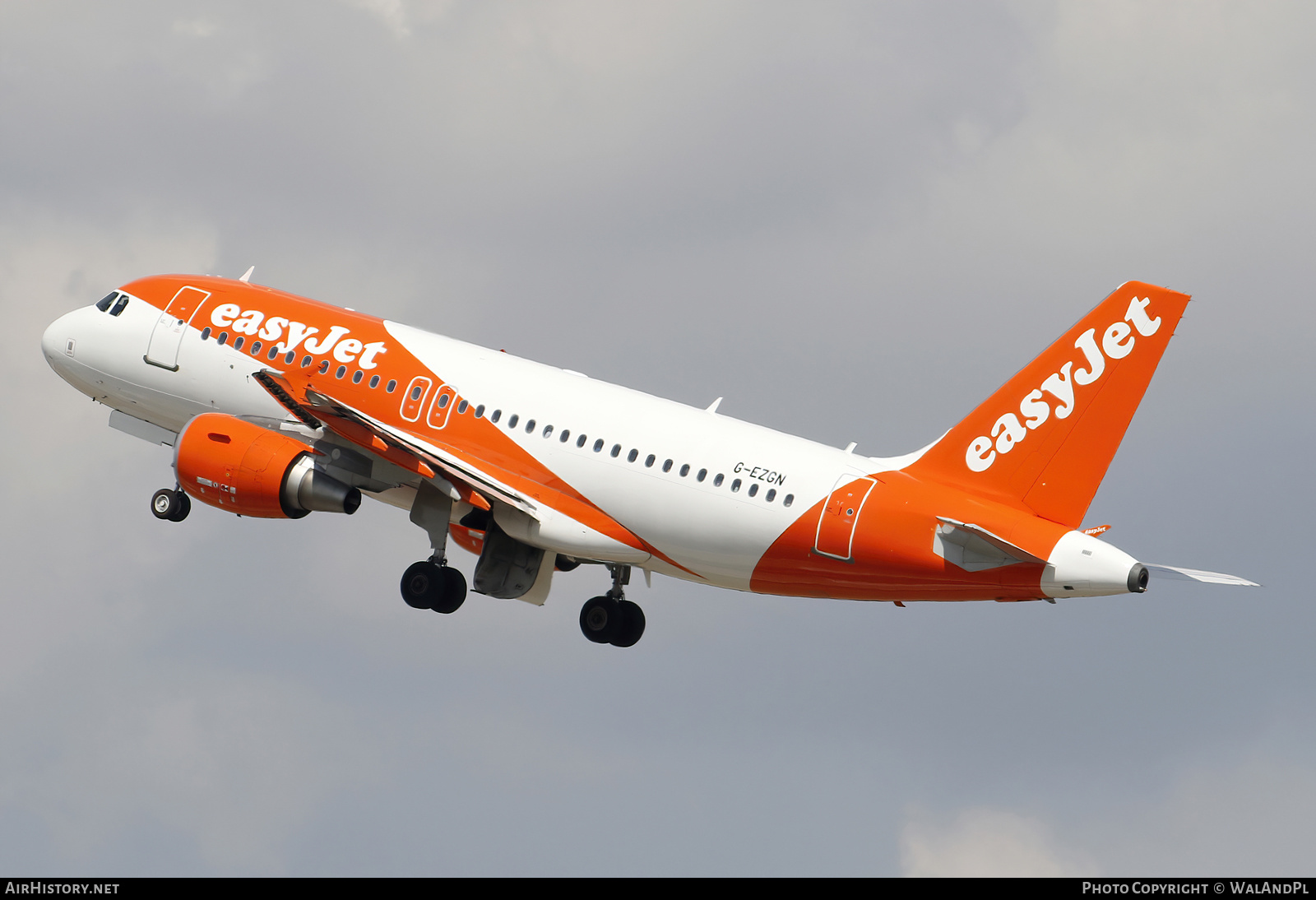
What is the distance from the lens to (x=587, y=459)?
4441 centimetres

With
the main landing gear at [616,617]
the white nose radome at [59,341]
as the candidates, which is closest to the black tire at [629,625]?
the main landing gear at [616,617]

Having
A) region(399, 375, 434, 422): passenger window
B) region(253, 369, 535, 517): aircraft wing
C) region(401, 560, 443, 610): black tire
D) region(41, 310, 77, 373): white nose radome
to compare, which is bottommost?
region(401, 560, 443, 610): black tire

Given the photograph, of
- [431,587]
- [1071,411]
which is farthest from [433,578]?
[1071,411]

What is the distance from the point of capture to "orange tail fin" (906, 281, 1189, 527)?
40.1 m

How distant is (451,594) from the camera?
47.0 m

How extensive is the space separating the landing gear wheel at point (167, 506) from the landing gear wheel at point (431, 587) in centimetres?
691

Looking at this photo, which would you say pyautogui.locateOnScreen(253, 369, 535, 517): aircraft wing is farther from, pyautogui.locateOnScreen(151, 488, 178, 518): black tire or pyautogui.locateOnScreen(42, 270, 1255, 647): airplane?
pyautogui.locateOnScreen(151, 488, 178, 518): black tire

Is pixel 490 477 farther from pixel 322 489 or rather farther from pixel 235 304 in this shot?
pixel 235 304

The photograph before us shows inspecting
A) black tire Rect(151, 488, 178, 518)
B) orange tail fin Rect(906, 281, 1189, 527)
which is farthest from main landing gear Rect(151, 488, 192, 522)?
orange tail fin Rect(906, 281, 1189, 527)

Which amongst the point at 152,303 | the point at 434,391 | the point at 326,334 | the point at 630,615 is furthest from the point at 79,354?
the point at 630,615

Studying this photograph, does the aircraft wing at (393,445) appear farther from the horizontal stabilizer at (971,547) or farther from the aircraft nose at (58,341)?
the horizontal stabilizer at (971,547)

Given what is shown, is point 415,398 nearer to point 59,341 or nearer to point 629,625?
point 629,625

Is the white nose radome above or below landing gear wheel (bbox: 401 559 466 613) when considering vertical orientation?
above

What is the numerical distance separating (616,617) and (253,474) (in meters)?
10.0
